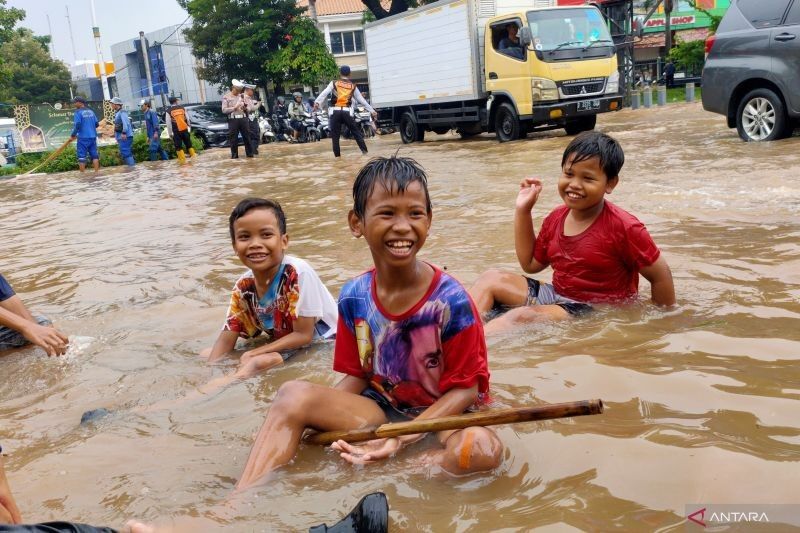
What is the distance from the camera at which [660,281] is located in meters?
3.84

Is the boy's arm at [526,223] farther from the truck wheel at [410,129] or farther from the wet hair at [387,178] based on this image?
the truck wheel at [410,129]

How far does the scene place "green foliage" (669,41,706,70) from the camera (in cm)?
3312

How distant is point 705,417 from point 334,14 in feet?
161

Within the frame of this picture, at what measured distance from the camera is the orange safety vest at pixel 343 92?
1588 centimetres

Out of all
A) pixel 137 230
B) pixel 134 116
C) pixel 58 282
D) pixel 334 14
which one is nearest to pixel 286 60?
pixel 134 116

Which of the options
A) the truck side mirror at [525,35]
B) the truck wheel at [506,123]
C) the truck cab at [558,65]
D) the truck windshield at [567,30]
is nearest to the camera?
the truck side mirror at [525,35]

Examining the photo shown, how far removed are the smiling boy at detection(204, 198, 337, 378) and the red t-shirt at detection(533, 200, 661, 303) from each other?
1.23 metres

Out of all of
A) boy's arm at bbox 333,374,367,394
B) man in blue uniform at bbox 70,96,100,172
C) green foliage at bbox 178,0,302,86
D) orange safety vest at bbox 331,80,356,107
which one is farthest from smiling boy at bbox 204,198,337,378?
green foliage at bbox 178,0,302,86

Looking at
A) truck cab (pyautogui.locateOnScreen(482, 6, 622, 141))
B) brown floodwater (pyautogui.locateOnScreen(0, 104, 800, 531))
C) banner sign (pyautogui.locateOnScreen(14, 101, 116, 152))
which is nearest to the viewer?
brown floodwater (pyautogui.locateOnScreen(0, 104, 800, 531))

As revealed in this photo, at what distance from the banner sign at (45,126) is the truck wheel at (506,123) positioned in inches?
579

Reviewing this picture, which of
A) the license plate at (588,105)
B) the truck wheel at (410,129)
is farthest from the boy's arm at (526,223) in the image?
the truck wheel at (410,129)

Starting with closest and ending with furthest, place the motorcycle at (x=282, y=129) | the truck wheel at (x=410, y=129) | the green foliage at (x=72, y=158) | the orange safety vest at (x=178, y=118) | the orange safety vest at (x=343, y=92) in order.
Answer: the orange safety vest at (x=343, y=92)
the truck wheel at (x=410, y=129)
the orange safety vest at (x=178, y=118)
the green foliage at (x=72, y=158)
the motorcycle at (x=282, y=129)

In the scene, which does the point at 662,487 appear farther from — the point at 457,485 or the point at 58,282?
the point at 58,282

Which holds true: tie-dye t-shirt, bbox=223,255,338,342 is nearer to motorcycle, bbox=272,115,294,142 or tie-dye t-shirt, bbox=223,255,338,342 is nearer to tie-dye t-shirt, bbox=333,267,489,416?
tie-dye t-shirt, bbox=333,267,489,416
